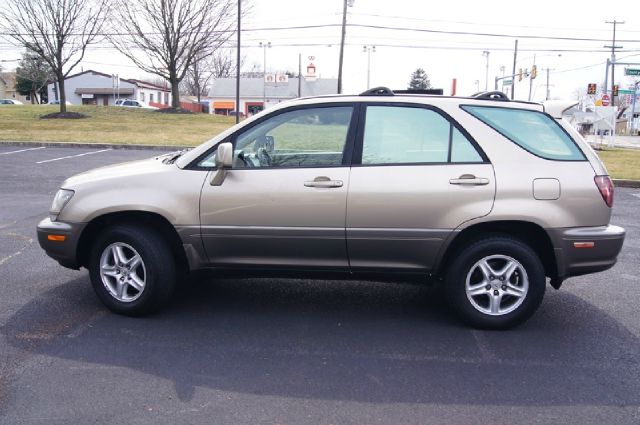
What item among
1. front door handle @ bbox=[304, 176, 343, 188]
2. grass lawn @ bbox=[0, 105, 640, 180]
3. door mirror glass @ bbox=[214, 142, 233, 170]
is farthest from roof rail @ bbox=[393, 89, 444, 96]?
grass lawn @ bbox=[0, 105, 640, 180]

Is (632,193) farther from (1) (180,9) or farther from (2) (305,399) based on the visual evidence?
(1) (180,9)

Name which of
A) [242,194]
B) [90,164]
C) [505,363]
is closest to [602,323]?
[505,363]

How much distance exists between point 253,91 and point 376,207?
7271cm

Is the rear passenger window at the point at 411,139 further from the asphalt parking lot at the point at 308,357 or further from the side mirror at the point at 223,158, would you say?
the asphalt parking lot at the point at 308,357

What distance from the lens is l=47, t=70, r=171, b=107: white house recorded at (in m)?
82.2

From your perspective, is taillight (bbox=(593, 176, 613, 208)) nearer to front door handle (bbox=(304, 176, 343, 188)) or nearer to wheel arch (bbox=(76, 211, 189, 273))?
front door handle (bbox=(304, 176, 343, 188))

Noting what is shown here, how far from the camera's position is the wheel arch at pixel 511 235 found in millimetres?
4422

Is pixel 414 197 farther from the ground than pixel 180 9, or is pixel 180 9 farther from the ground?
pixel 180 9

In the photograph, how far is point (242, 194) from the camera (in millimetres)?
4484

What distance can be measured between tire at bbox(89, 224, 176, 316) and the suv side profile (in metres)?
0.01

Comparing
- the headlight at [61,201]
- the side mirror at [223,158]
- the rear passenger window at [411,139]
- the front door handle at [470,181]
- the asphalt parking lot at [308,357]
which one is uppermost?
the rear passenger window at [411,139]

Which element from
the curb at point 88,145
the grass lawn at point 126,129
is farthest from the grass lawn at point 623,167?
the curb at point 88,145

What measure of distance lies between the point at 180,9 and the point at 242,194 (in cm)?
3699

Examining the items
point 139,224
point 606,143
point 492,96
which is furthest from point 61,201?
point 606,143
